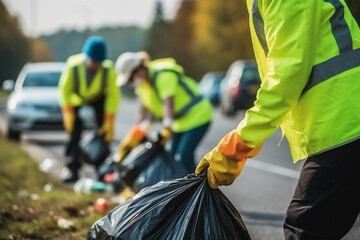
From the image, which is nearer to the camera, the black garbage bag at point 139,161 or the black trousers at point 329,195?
Answer: the black trousers at point 329,195

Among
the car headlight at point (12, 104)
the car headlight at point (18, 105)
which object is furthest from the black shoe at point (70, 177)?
the car headlight at point (12, 104)

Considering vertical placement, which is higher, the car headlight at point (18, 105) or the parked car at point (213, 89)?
the car headlight at point (18, 105)

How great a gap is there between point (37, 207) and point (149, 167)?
0.96 m

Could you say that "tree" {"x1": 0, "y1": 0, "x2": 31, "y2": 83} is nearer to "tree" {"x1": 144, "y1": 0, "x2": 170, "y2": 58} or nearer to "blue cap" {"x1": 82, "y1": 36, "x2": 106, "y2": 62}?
"tree" {"x1": 144, "y1": 0, "x2": 170, "y2": 58}

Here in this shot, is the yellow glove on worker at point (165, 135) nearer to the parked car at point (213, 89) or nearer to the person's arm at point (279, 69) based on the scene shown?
the person's arm at point (279, 69)

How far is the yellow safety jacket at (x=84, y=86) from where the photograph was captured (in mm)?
8297

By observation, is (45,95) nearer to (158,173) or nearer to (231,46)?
(158,173)

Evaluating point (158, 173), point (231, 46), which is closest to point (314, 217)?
point (158, 173)

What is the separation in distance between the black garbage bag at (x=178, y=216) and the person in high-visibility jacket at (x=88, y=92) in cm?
478

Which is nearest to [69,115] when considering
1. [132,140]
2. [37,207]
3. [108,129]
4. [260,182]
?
[108,129]

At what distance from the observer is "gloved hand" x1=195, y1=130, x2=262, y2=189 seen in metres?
3.04

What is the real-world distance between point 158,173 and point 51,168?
154 inches

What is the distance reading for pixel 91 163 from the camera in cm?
839

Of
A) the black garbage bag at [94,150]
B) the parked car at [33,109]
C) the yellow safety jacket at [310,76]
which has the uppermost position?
the yellow safety jacket at [310,76]
